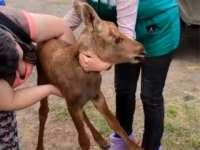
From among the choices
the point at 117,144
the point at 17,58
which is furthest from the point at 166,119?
the point at 17,58

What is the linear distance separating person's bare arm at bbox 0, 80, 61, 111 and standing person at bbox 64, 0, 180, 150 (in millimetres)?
296

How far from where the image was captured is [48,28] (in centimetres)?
285

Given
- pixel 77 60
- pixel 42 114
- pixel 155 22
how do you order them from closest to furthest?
pixel 77 60
pixel 155 22
pixel 42 114

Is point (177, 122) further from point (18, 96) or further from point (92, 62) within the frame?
point (18, 96)

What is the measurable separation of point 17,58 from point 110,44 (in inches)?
21.2

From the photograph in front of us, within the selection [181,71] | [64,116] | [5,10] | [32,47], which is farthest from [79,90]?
[181,71]

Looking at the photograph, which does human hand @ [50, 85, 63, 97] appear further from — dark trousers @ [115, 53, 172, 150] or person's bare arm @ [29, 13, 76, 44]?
dark trousers @ [115, 53, 172, 150]

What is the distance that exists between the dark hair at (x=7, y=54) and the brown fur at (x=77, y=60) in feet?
1.35

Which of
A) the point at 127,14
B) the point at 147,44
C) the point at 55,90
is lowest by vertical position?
the point at 55,90

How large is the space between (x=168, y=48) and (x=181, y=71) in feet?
7.72

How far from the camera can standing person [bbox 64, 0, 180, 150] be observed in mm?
2691

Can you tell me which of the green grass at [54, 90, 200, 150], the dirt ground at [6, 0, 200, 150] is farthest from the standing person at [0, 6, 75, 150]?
the green grass at [54, 90, 200, 150]

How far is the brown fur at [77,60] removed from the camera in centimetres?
267

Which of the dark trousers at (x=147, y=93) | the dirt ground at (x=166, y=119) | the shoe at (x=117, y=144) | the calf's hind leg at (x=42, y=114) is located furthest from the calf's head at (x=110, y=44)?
the dirt ground at (x=166, y=119)
